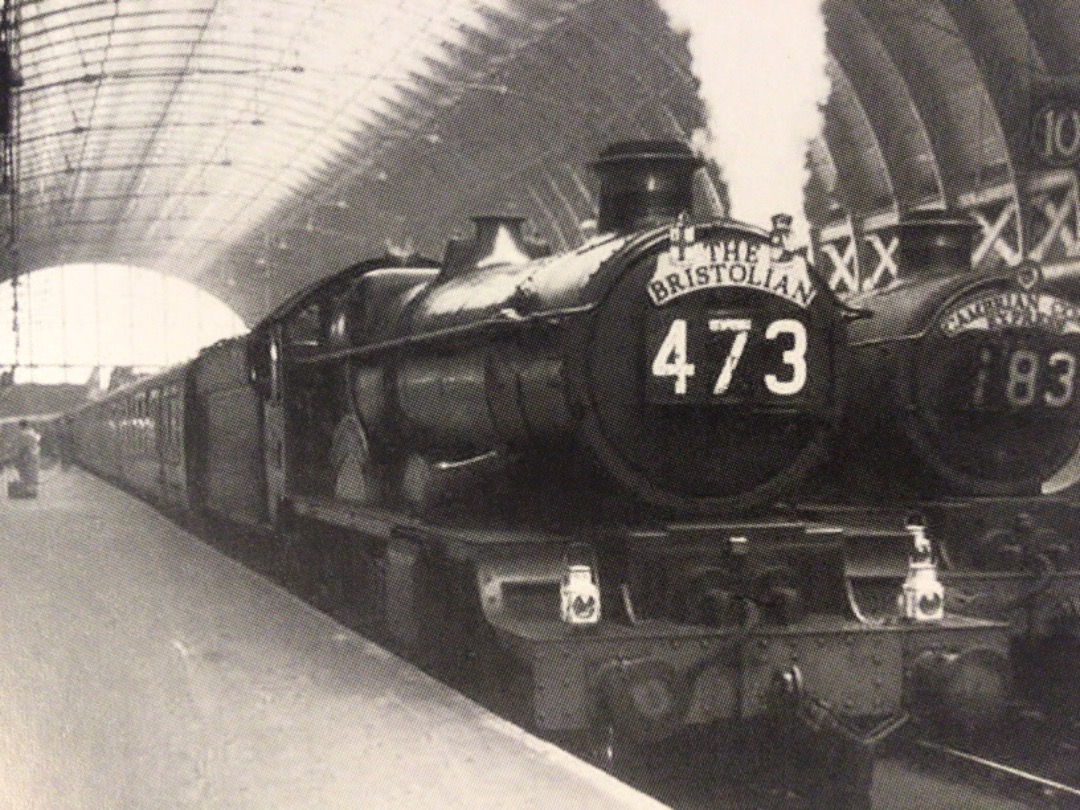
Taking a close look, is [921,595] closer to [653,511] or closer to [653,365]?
[653,511]

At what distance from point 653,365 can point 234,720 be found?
252 cm

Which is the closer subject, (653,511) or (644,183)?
(653,511)

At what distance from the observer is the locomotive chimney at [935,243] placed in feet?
36.1

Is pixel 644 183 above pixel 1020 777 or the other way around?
above

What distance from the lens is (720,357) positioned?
734cm

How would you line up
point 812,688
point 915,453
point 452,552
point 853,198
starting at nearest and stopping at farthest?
point 812,688, point 452,552, point 915,453, point 853,198

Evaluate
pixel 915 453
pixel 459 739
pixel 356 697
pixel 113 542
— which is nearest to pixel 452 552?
pixel 356 697

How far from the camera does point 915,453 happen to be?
9961 millimetres

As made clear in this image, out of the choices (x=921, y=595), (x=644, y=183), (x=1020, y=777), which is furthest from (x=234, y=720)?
(x=1020, y=777)

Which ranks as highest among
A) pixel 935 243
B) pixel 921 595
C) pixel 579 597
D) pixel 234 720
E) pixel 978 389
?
pixel 935 243

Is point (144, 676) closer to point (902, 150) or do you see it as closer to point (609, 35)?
point (609, 35)

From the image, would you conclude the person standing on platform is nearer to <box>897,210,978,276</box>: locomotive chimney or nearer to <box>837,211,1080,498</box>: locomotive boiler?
<box>897,210,978,276</box>: locomotive chimney

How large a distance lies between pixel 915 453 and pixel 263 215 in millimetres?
37398

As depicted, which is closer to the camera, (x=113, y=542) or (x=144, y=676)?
(x=144, y=676)
